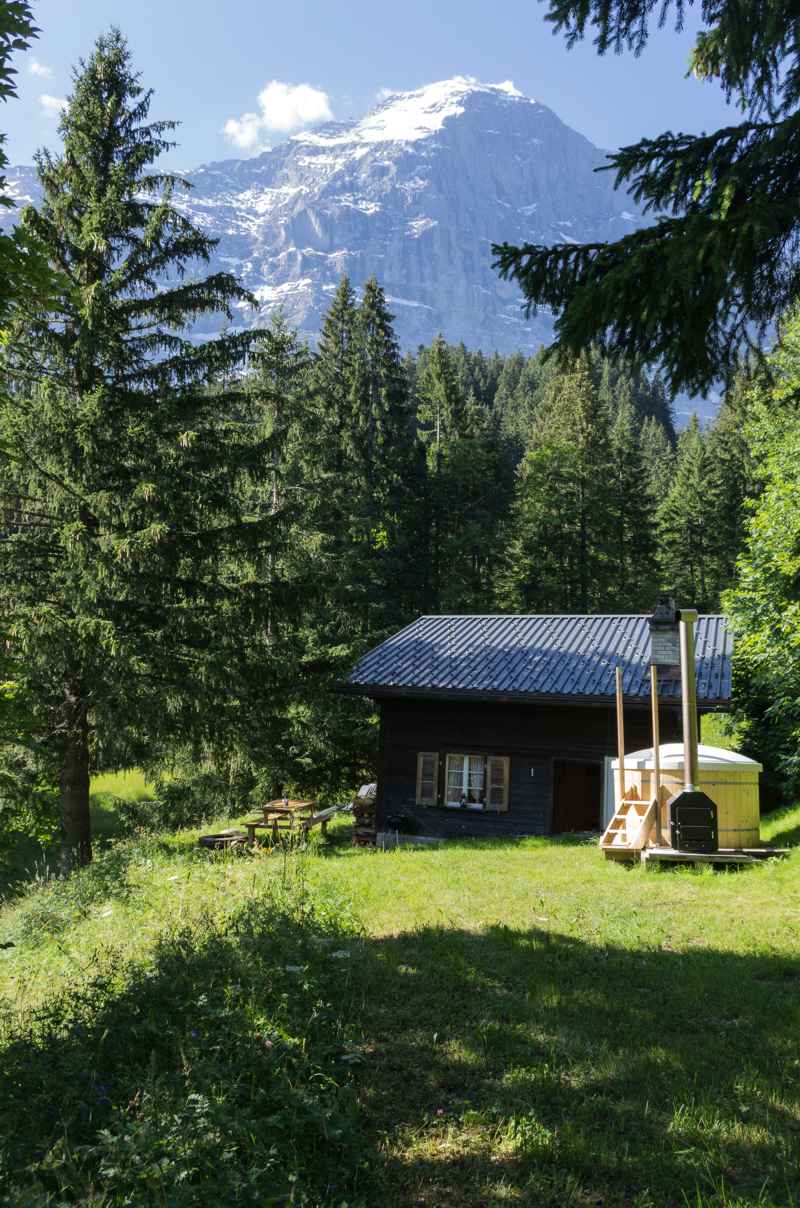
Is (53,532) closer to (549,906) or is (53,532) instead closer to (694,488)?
(549,906)

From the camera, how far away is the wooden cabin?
18.6 metres

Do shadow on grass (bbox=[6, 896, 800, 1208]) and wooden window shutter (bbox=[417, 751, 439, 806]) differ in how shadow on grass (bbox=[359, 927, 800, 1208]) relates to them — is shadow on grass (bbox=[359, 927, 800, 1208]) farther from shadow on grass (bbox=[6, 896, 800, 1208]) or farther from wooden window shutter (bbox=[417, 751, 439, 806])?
wooden window shutter (bbox=[417, 751, 439, 806])

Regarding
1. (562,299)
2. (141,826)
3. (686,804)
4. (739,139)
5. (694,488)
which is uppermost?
(694,488)

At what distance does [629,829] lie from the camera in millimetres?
13203

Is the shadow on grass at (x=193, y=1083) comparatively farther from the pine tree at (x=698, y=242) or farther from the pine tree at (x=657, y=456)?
the pine tree at (x=657, y=456)

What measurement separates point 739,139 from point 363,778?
2472 centimetres

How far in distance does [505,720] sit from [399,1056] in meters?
14.7

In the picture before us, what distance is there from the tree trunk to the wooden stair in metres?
9.69

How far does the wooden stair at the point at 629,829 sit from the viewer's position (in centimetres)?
1264

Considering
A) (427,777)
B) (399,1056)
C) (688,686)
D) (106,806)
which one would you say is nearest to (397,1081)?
(399,1056)

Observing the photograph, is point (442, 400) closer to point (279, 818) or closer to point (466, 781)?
point (466, 781)

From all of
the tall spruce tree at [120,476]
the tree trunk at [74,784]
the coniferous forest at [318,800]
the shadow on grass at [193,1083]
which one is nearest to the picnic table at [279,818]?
the coniferous forest at [318,800]

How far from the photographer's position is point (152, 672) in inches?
606

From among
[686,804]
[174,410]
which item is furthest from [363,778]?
[686,804]
